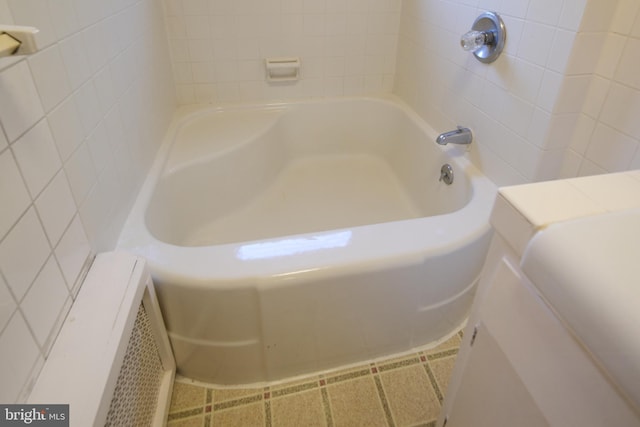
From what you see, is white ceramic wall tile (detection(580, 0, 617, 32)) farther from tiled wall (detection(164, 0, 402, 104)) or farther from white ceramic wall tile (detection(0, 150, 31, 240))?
white ceramic wall tile (detection(0, 150, 31, 240))

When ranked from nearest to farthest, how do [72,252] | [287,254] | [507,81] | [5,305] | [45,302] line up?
[5,305]
[45,302]
[72,252]
[287,254]
[507,81]

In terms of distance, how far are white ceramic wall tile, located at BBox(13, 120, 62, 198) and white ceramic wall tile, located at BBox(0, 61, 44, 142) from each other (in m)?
0.02

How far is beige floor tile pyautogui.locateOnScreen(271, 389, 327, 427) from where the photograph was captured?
109 cm

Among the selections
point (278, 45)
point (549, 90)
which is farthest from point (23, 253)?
point (278, 45)

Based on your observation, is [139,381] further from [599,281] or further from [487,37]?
[487,37]

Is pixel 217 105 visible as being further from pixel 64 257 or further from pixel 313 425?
pixel 313 425

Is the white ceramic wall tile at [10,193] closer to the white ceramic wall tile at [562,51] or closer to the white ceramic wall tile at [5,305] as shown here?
the white ceramic wall tile at [5,305]

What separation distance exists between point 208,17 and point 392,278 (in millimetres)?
1471

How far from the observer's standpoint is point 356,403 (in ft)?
3.74

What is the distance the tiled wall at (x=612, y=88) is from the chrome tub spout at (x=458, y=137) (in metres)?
0.41

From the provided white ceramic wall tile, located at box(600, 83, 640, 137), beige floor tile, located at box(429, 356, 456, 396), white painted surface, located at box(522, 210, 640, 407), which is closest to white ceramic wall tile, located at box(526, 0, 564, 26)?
white ceramic wall tile, located at box(600, 83, 640, 137)

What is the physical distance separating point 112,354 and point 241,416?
544mm

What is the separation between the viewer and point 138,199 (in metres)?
1.22

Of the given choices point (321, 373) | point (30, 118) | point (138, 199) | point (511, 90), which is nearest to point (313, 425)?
point (321, 373)
